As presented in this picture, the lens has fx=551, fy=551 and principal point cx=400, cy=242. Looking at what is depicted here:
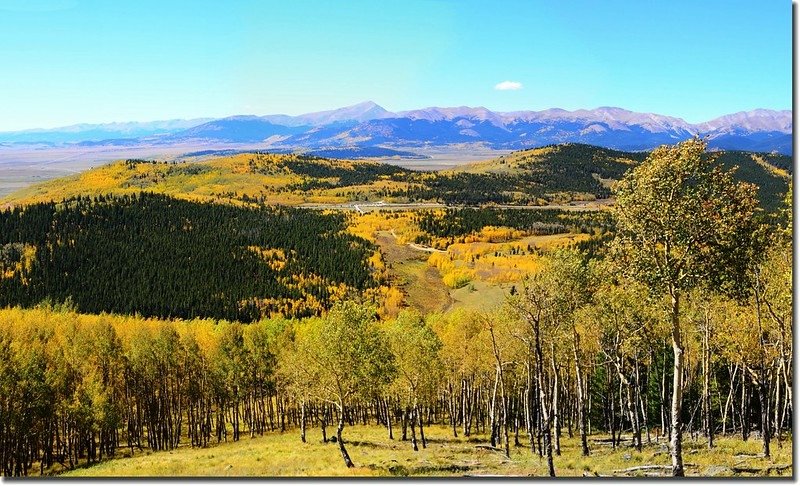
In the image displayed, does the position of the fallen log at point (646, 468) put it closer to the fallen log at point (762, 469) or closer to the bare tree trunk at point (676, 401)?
the fallen log at point (762, 469)

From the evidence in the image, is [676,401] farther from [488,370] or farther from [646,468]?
[488,370]

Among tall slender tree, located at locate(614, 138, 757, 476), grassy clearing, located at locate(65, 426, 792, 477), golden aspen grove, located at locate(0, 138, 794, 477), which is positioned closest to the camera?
tall slender tree, located at locate(614, 138, 757, 476)

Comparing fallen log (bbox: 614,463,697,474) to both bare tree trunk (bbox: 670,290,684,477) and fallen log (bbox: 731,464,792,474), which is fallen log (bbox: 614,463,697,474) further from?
bare tree trunk (bbox: 670,290,684,477)

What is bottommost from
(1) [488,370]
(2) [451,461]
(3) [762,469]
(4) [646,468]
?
(1) [488,370]

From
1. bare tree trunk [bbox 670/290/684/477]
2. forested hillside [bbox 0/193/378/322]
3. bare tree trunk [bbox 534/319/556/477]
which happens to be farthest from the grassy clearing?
forested hillside [bbox 0/193/378/322]

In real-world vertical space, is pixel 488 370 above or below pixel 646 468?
below

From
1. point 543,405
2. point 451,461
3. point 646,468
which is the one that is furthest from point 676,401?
point 451,461

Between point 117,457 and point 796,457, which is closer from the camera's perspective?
point 796,457

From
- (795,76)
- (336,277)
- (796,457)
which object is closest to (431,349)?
(796,457)

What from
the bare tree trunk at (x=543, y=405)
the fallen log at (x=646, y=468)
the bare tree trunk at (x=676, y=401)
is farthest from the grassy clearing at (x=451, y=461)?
→ the bare tree trunk at (x=676, y=401)

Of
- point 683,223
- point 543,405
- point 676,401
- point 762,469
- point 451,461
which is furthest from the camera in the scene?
point 451,461

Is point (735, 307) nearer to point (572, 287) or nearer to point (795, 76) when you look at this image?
point (572, 287)

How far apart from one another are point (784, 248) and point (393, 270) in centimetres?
11829

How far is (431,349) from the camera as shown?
38.1 metres
